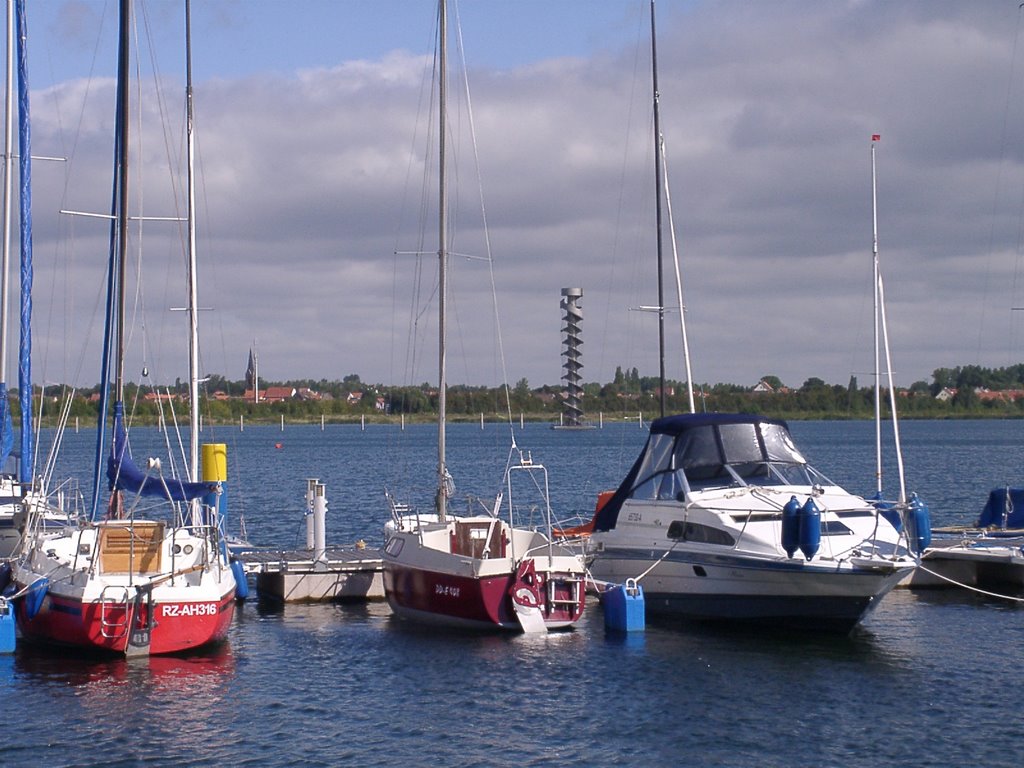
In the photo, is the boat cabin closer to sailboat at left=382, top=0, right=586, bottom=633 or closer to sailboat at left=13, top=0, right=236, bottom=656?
sailboat at left=382, top=0, right=586, bottom=633

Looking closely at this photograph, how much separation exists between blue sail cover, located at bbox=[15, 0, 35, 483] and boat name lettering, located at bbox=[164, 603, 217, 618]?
1060cm

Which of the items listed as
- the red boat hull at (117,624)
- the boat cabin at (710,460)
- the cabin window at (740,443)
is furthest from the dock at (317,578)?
the cabin window at (740,443)

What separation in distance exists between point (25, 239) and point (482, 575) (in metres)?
15.5

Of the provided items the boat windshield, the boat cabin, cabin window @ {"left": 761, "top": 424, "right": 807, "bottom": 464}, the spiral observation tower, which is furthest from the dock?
the spiral observation tower

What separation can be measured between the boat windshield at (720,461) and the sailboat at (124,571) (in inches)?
346

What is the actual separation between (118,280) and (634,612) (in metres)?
11.3

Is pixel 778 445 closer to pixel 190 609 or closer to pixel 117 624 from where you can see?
pixel 190 609

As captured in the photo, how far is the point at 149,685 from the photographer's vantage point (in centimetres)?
2000

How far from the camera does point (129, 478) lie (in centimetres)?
2430

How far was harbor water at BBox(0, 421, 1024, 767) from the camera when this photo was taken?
55.5 feet

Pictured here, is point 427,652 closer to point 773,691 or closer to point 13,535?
point 773,691

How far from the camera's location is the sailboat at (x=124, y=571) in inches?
831

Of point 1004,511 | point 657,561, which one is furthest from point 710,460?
point 1004,511

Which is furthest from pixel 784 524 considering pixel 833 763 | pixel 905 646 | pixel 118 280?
pixel 118 280
